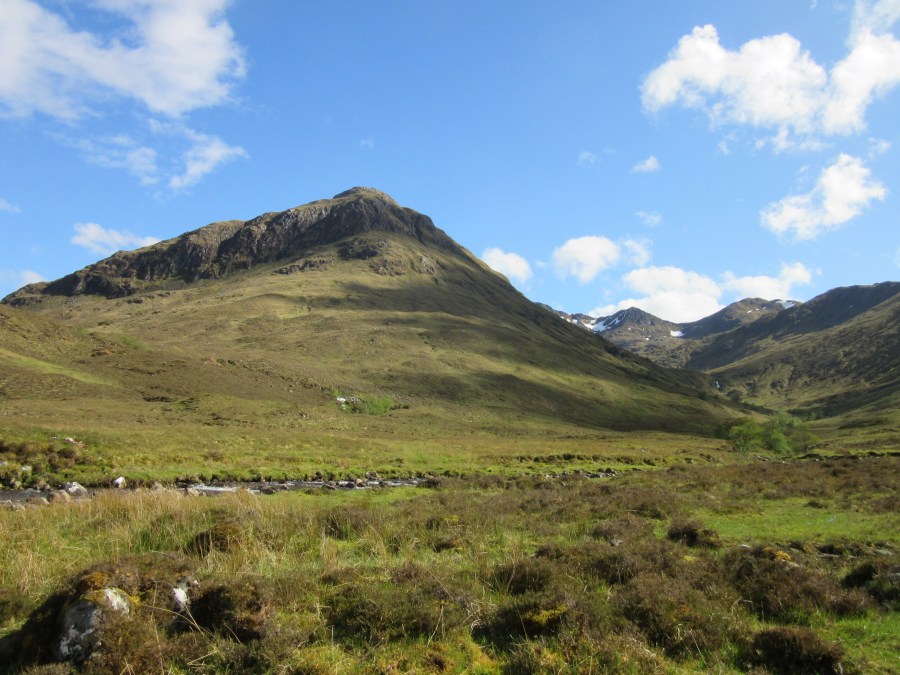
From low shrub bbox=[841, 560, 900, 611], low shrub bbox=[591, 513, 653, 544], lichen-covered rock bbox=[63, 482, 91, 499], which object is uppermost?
lichen-covered rock bbox=[63, 482, 91, 499]

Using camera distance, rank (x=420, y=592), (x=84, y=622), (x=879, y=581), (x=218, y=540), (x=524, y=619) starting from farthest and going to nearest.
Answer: (x=218, y=540)
(x=879, y=581)
(x=420, y=592)
(x=524, y=619)
(x=84, y=622)

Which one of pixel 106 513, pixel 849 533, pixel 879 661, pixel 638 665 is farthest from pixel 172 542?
pixel 849 533

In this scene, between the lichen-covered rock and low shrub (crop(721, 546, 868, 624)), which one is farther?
the lichen-covered rock

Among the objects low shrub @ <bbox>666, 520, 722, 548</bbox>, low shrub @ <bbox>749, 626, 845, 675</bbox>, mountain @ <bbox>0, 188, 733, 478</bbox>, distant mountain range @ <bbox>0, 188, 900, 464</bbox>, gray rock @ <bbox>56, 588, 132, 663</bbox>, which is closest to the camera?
gray rock @ <bbox>56, 588, 132, 663</bbox>

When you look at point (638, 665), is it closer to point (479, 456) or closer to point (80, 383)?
point (479, 456)

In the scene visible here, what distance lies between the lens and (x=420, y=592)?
871 centimetres

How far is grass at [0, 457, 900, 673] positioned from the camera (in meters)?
7.11

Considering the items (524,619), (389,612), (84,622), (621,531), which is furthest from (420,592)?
(621,531)

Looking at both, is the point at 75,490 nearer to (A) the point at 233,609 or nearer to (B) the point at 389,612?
(A) the point at 233,609

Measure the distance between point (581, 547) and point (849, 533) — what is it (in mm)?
11589

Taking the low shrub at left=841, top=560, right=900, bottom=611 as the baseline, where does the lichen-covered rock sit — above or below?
above

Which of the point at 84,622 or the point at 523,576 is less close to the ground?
the point at 84,622

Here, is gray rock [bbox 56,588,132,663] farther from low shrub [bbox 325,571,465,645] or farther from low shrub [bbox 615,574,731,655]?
low shrub [bbox 615,574,731,655]

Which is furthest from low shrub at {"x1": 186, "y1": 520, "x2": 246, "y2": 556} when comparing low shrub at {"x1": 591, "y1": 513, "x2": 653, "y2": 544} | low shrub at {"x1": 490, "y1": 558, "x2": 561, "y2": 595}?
low shrub at {"x1": 591, "y1": 513, "x2": 653, "y2": 544}
